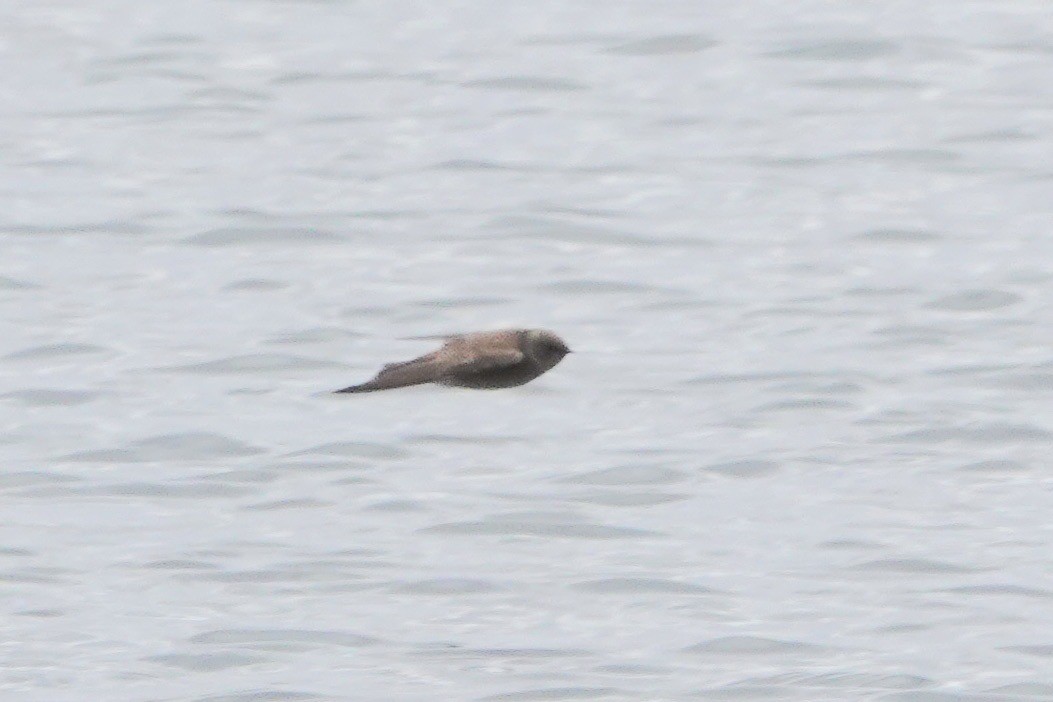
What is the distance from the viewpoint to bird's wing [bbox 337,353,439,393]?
38.5 ft

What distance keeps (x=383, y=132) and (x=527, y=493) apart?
942 cm

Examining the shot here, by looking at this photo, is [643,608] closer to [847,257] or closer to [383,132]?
[847,257]

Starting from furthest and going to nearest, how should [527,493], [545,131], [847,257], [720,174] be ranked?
[545,131] → [720,174] → [847,257] → [527,493]

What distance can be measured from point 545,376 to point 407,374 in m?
4.83

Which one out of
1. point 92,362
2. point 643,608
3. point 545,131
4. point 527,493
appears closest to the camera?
point 643,608

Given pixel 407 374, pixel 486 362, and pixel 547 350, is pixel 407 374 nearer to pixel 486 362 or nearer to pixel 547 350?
pixel 486 362

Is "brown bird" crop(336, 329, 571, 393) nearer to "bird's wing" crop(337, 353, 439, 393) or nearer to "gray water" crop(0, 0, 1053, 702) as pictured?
"bird's wing" crop(337, 353, 439, 393)

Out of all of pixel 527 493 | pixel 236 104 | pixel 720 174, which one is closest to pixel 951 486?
pixel 527 493

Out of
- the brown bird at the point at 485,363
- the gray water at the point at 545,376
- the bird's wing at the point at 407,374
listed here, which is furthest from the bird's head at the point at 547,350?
the gray water at the point at 545,376

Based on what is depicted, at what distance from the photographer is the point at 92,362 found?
16.6 m

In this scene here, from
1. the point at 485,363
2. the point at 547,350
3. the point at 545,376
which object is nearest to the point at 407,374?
the point at 485,363

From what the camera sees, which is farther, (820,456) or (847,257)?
(847,257)

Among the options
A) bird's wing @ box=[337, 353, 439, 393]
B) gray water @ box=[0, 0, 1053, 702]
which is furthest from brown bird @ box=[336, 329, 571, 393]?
gray water @ box=[0, 0, 1053, 702]

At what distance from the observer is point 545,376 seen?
55.1ft
